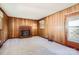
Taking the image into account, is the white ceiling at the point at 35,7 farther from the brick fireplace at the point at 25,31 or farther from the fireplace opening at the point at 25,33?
the fireplace opening at the point at 25,33

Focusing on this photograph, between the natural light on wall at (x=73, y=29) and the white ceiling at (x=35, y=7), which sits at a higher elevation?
the white ceiling at (x=35, y=7)

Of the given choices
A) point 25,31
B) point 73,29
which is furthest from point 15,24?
point 73,29

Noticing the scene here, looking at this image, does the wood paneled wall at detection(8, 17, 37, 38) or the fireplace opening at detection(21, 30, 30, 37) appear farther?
the fireplace opening at detection(21, 30, 30, 37)

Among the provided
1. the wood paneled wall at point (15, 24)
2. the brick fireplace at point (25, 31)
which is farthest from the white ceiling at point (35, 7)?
the brick fireplace at point (25, 31)

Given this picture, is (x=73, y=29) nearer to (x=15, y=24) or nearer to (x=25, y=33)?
(x=25, y=33)

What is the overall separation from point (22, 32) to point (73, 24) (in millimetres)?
4531

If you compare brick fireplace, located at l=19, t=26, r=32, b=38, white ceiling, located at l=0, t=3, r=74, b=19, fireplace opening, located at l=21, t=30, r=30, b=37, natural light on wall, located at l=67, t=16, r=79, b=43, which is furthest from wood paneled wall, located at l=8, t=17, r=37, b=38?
natural light on wall, located at l=67, t=16, r=79, b=43

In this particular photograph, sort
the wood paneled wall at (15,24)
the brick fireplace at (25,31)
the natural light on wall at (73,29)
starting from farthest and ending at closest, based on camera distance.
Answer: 1. the brick fireplace at (25,31)
2. the wood paneled wall at (15,24)
3. the natural light on wall at (73,29)

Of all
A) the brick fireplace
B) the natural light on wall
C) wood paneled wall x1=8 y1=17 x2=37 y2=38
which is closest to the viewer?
the natural light on wall

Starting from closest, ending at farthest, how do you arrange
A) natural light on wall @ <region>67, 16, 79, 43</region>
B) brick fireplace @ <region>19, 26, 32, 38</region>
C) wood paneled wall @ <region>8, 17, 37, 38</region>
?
natural light on wall @ <region>67, 16, 79, 43</region>, wood paneled wall @ <region>8, 17, 37, 38</region>, brick fireplace @ <region>19, 26, 32, 38</region>

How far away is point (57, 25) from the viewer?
15.8 feet

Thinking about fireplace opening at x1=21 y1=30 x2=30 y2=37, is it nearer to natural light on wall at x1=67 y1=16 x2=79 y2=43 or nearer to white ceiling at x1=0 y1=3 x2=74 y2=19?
white ceiling at x1=0 y1=3 x2=74 y2=19

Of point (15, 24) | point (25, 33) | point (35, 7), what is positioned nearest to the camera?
point (35, 7)
